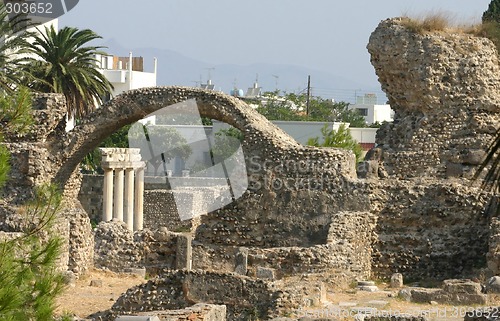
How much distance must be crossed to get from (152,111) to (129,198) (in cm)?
1170

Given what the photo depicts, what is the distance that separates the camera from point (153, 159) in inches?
2889

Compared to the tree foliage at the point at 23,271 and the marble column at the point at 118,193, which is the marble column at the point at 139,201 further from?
the tree foliage at the point at 23,271

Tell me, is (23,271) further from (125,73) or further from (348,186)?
(125,73)

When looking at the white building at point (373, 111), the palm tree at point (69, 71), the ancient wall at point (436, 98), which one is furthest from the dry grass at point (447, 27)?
the white building at point (373, 111)

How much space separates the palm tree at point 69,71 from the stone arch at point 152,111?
13.0 m

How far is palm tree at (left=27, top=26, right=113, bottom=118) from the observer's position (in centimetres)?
4581

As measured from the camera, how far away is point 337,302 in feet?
78.9

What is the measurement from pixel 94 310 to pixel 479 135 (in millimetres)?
11584

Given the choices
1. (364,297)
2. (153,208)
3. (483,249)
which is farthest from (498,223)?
(153,208)

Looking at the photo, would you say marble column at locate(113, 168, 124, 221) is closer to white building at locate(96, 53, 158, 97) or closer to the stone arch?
the stone arch

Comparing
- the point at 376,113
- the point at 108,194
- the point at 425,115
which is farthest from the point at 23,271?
the point at 376,113

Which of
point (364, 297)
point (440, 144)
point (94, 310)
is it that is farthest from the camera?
point (440, 144)

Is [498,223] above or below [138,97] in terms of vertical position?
below

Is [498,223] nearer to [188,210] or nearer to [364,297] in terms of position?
[364,297]
